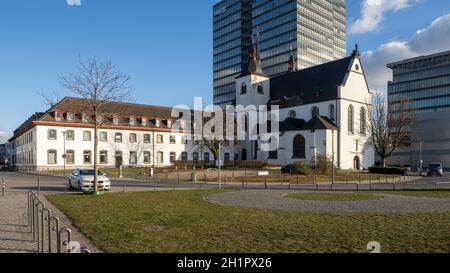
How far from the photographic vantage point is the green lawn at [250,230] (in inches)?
308

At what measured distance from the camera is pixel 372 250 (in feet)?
24.0

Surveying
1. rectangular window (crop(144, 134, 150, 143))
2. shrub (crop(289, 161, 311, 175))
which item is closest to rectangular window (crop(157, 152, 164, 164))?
rectangular window (crop(144, 134, 150, 143))

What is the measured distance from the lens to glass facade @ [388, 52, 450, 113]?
104 metres

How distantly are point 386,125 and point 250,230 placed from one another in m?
56.0

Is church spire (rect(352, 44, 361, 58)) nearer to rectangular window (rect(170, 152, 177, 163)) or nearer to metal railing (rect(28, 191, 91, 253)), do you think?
rectangular window (rect(170, 152, 177, 163))

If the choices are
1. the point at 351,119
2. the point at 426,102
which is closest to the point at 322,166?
the point at 351,119

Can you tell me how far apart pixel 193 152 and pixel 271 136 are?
16.0 metres

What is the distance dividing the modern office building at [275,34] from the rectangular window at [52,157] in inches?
2449

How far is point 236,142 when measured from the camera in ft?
239

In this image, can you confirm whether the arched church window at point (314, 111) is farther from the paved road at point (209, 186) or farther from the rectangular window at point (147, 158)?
the paved road at point (209, 186)

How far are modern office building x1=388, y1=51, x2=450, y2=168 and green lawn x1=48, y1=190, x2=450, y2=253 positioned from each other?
74318mm

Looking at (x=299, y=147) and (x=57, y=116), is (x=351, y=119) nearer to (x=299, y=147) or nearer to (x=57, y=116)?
(x=299, y=147)

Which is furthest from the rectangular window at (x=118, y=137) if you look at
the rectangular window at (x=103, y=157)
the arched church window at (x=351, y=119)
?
the arched church window at (x=351, y=119)
